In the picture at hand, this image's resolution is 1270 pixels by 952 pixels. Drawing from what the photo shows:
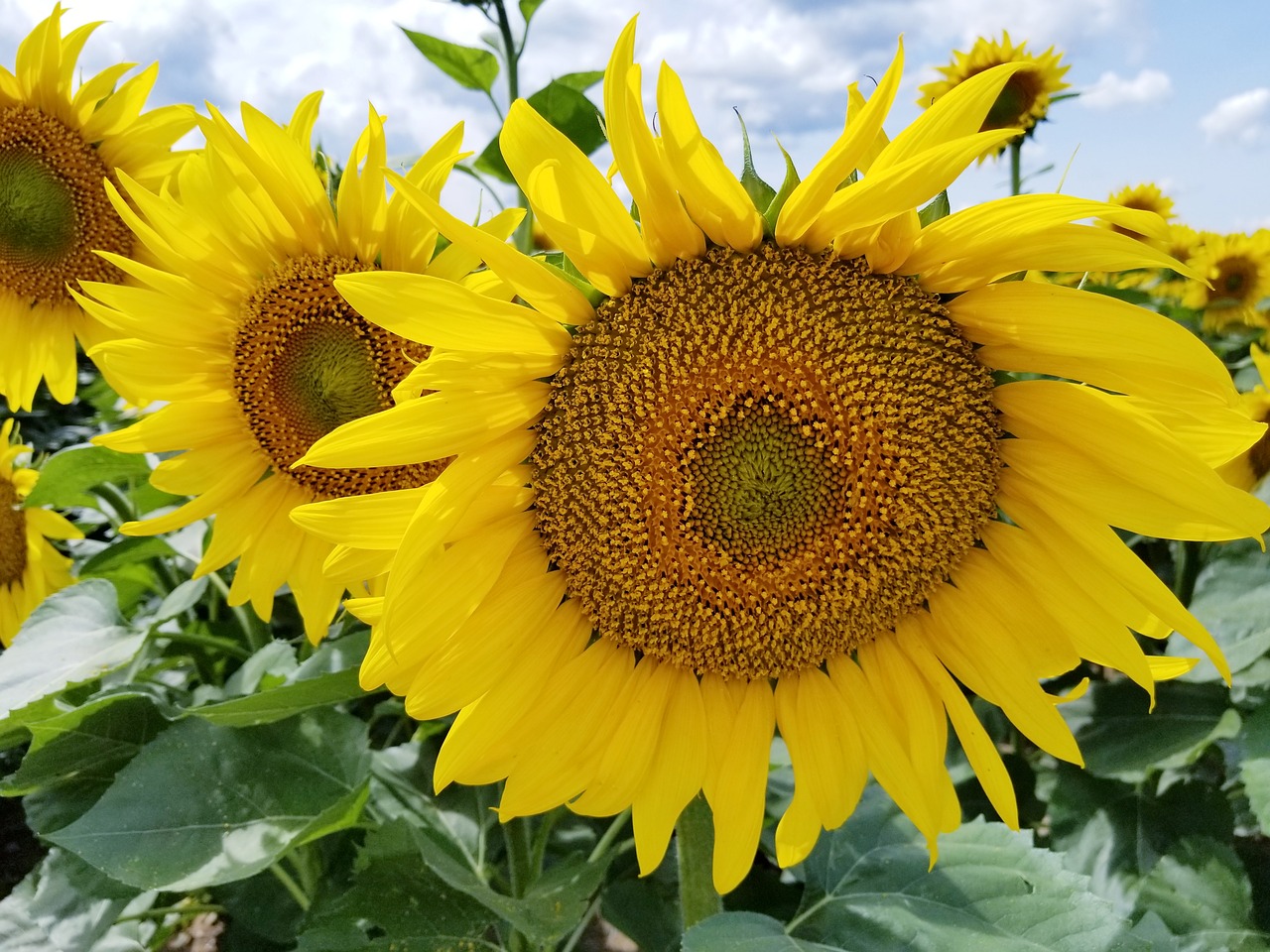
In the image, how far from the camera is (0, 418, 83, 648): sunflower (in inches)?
107

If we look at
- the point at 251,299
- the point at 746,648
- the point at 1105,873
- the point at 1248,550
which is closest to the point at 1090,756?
the point at 1105,873

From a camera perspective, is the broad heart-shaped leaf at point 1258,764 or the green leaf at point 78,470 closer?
the broad heart-shaped leaf at point 1258,764

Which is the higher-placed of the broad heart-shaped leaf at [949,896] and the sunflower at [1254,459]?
the sunflower at [1254,459]

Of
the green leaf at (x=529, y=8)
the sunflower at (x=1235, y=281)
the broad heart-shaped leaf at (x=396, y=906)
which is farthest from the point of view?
the sunflower at (x=1235, y=281)

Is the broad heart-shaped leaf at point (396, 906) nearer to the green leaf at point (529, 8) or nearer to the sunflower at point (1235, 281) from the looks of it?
the green leaf at point (529, 8)

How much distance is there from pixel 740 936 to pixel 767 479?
2.25 feet

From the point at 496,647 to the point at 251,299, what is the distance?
3.25 feet

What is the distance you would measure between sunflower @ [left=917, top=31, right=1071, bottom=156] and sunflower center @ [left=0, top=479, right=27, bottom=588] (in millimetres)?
3092

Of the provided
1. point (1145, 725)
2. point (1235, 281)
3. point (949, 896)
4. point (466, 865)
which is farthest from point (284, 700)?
point (1235, 281)

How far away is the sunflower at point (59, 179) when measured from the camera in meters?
2.44

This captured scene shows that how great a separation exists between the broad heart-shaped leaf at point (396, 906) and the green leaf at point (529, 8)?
165cm

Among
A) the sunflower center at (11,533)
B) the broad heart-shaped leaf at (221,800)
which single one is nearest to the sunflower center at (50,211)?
the sunflower center at (11,533)

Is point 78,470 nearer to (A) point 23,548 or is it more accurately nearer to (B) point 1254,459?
(A) point 23,548

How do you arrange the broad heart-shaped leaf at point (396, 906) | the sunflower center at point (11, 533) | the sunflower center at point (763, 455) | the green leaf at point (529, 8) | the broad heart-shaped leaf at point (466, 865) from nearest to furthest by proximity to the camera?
the sunflower center at point (763, 455)
the broad heart-shaped leaf at point (466, 865)
the broad heart-shaped leaf at point (396, 906)
the green leaf at point (529, 8)
the sunflower center at point (11, 533)
